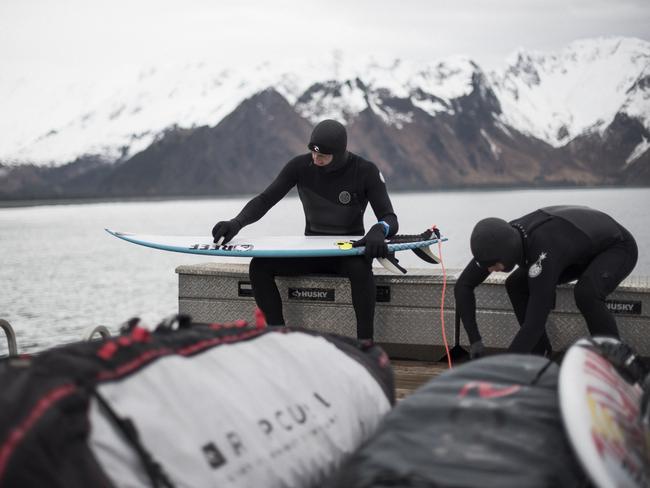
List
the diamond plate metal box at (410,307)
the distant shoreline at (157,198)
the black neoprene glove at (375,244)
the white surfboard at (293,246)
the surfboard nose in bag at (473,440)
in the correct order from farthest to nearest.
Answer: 1. the distant shoreline at (157,198)
2. the white surfboard at (293,246)
3. the diamond plate metal box at (410,307)
4. the black neoprene glove at (375,244)
5. the surfboard nose in bag at (473,440)

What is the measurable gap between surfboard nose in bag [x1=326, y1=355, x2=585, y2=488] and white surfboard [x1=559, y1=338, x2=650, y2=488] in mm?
82

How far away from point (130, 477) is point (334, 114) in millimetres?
186455

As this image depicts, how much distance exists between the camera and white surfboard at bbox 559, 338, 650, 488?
1533 mm

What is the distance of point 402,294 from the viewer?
4.41 m

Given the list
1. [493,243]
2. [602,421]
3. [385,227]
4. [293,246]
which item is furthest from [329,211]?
[602,421]

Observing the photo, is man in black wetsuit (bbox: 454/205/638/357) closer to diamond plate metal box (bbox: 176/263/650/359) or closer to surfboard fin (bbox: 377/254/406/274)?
diamond plate metal box (bbox: 176/263/650/359)

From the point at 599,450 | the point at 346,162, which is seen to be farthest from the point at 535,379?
the point at 346,162

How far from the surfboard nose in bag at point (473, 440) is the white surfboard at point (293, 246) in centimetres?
227

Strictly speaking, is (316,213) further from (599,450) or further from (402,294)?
(599,450)

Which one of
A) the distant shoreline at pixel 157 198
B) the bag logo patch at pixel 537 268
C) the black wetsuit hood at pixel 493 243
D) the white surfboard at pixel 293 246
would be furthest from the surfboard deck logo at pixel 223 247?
the distant shoreline at pixel 157 198

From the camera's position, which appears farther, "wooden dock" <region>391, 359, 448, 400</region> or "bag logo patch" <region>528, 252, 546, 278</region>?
"wooden dock" <region>391, 359, 448, 400</region>

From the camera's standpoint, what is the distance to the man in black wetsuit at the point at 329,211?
407cm

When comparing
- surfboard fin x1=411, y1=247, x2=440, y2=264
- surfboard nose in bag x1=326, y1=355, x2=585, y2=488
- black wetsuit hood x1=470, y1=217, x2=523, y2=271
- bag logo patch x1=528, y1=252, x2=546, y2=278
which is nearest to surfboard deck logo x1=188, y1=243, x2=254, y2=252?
surfboard fin x1=411, y1=247, x2=440, y2=264

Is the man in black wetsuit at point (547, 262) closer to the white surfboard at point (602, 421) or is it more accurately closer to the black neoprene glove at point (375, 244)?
the black neoprene glove at point (375, 244)
